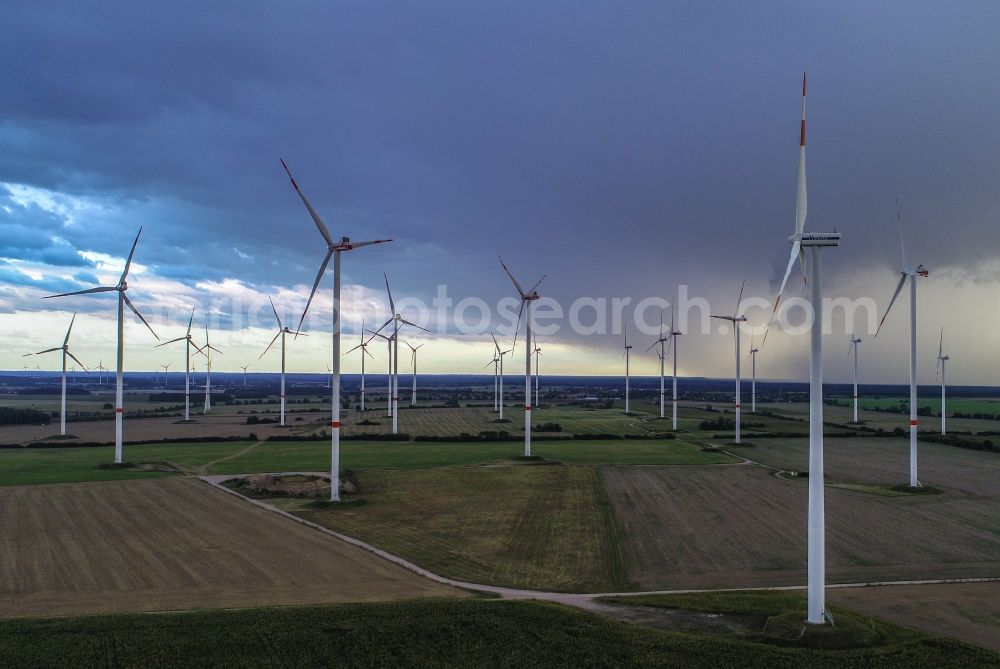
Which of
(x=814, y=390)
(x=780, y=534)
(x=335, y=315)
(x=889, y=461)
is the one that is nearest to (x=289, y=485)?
→ (x=335, y=315)

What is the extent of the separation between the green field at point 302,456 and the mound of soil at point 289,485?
7.33m

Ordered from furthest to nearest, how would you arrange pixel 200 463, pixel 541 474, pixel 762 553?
pixel 200 463, pixel 541 474, pixel 762 553

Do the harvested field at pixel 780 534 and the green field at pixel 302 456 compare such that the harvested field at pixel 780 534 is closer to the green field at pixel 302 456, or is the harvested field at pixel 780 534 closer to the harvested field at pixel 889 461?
the harvested field at pixel 889 461

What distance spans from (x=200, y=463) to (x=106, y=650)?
48745 mm

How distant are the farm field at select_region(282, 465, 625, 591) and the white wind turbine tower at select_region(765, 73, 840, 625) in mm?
8379

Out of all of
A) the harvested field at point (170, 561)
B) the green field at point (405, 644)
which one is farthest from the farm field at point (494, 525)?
the green field at point (405, 644)

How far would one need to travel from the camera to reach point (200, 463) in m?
64.9

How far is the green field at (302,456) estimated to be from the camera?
58750 mm

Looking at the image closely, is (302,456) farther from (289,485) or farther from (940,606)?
(940,606)

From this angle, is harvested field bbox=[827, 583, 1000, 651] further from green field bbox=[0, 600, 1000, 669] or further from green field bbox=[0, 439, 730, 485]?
green field bbox=[0, 439, 730, 485]

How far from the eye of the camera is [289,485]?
48.9m

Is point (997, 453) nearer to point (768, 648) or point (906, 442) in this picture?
point (906, 442)

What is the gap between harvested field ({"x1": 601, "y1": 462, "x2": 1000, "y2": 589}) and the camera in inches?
1149

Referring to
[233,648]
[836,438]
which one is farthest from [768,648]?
[836,438]
